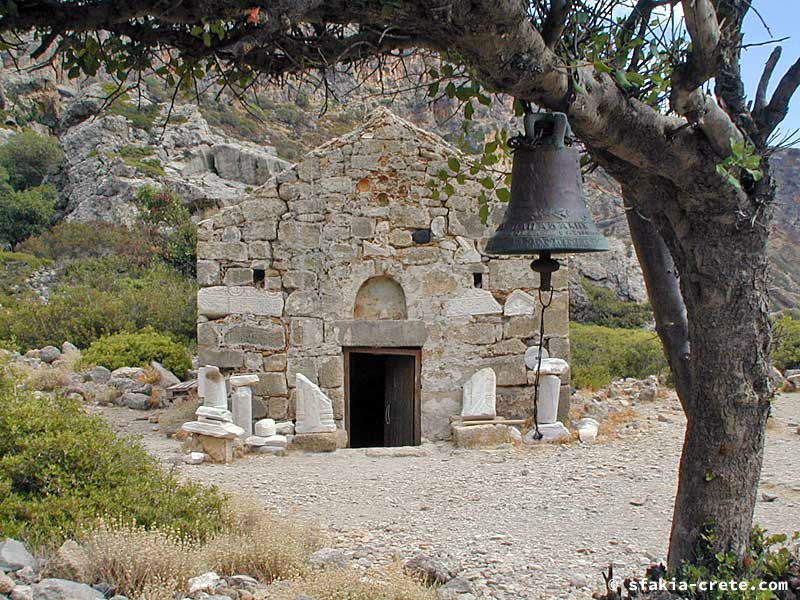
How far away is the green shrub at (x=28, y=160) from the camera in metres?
29.2

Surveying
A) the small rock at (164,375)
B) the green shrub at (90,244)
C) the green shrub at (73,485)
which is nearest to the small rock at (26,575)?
the green shrub at (73,485)

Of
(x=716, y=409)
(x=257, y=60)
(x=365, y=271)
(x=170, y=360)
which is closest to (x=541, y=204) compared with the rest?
(x=716, y=409)

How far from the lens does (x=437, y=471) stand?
714cm

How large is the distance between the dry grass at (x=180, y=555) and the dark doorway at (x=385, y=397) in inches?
158

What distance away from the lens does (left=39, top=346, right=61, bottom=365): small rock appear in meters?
12.3

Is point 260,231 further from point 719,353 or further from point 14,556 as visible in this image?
point 719,353

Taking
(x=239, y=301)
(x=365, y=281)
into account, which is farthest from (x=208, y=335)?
(x=365, y=281)

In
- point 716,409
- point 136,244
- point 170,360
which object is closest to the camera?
point 716,409

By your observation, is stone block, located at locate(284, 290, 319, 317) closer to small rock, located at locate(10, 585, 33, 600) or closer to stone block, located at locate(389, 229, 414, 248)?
stone block, located at locate(389, 229, 414, 248)

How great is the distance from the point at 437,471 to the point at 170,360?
21.3 feet

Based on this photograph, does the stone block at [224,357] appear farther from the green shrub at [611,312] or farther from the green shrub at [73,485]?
the green shrub at [611,312]

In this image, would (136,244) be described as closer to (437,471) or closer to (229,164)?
(229,164)

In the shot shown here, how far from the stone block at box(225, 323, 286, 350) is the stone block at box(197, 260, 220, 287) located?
61 cm

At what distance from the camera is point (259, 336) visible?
8492 millimetres
